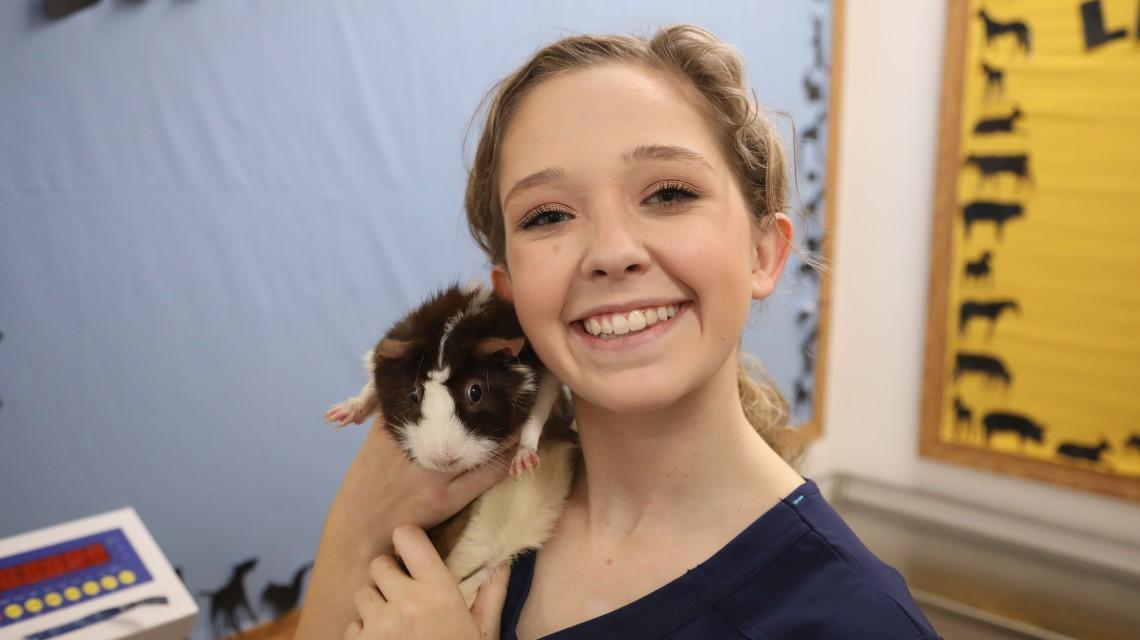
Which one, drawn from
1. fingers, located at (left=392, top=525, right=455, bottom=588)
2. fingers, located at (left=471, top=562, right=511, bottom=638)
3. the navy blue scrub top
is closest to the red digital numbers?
fingers, located at (left=392, top=525, right=455, bottom=588)

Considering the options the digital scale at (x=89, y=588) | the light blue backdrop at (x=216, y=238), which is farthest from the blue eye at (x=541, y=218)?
the digital scale at (x=89, y=588)

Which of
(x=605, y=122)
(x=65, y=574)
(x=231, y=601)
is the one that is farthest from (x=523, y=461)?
(x=231, y=601)

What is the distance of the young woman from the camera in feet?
3.17

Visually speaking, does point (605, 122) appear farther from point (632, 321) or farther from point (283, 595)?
point (283, 595)

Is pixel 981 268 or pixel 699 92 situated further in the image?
pixel 981 268

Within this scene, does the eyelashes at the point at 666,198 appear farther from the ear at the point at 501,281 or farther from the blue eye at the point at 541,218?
the ear at the point at 501,281

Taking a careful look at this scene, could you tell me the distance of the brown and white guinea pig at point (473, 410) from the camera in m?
A: 1.03

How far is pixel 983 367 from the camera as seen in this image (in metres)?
3.10

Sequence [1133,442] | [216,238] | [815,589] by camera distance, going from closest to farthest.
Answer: [815,589] → [216,238] → [1133,442]

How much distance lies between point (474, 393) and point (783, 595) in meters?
0.43

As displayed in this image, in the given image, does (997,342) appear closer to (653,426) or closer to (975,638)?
(975,638)

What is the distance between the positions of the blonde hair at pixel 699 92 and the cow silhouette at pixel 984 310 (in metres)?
2.14

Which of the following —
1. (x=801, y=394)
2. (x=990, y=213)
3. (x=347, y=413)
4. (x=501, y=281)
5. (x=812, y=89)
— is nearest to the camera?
(x=347, y=413)

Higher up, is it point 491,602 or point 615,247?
point 615,247
